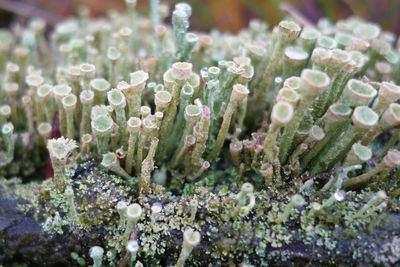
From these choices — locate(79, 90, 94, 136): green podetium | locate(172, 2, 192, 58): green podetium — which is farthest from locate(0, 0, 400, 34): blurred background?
locate(79, 90, 94, 136): green podetium

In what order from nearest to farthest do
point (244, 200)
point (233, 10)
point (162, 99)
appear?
point (244, 200) → point (162, 99) → point (233, 10)

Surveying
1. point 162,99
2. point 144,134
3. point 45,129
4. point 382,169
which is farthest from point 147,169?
point 382,169

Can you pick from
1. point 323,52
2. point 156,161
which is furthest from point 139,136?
point 323,52

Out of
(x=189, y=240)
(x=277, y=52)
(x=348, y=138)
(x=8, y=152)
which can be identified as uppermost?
(x=277, y=52)

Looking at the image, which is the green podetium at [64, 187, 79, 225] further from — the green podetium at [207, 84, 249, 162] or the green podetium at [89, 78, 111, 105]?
the green podetium at [207, 84, 249, 162]

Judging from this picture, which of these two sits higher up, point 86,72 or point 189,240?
point 86,72

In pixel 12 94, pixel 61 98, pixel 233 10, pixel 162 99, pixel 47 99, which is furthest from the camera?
pixel 233 10

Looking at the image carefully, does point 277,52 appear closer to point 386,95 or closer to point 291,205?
point 386,95

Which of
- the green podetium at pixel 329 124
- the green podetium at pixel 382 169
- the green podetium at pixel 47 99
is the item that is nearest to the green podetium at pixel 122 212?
the green podetium at pixel 47 99
